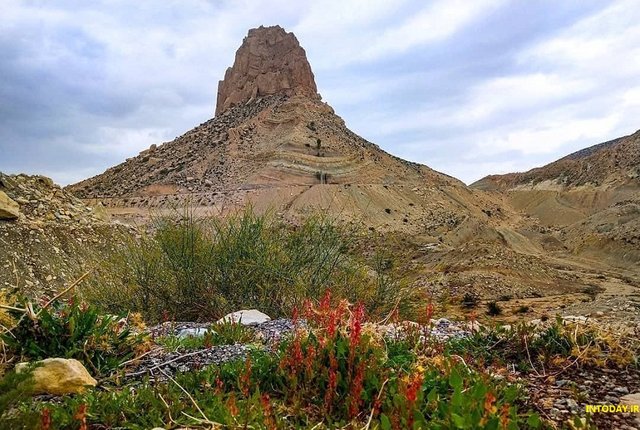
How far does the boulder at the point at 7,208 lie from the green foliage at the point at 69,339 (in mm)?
9322

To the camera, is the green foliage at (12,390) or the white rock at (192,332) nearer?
the green foliage at (12,390)

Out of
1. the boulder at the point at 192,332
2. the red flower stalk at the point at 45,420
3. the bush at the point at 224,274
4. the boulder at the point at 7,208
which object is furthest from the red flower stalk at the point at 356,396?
the boulder at the point at 7,208

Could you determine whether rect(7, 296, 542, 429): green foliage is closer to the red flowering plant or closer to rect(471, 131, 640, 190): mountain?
the red flowering plant

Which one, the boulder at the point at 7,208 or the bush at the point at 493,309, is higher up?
the boulder at the point at 7,208

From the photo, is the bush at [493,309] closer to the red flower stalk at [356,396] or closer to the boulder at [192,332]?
the boulder at [192,332]

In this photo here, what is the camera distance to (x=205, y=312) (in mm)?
7312

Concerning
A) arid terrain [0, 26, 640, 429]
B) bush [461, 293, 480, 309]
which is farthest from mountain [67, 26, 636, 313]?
arid terrain [0, 26, 640, 429]

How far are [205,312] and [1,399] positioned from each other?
209 inches

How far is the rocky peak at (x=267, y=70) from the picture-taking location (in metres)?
78.8

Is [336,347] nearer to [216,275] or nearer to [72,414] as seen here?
[72,414]

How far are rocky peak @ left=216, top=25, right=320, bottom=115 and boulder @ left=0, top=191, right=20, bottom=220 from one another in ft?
217

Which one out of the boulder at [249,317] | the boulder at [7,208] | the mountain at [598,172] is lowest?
the boulder at [249,317]

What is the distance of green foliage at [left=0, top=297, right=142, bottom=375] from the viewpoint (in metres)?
3.78

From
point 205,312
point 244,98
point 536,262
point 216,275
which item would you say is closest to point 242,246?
point 216,275
